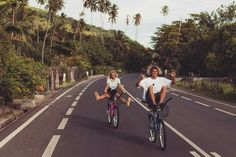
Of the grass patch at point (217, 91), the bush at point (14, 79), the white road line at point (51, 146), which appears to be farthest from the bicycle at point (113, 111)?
the grass patch at point (217, 91)

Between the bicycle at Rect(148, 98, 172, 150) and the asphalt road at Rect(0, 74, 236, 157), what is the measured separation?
0.70 ft

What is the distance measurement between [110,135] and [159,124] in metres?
1.96

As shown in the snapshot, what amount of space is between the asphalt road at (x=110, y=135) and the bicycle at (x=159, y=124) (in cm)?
21

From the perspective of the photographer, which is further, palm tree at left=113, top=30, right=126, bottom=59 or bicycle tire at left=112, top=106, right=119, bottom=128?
palm tree at left=113, top=30, right=126, bottom=59

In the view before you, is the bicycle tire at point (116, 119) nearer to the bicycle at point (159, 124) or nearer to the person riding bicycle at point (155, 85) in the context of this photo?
the bicycle at point (159, 124)

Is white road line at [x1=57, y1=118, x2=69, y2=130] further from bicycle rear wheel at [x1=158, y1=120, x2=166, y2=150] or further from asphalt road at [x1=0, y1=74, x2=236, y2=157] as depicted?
bicycle rear wheel at [x1=158, y1=120, x2=166, y2=150]

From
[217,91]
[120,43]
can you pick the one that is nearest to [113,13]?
[120,43]

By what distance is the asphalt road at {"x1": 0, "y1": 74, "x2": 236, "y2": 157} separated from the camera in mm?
8812

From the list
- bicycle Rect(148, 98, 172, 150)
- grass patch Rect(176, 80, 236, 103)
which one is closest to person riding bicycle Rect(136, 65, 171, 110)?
bicycle Rect(148, 98, 172, 150)

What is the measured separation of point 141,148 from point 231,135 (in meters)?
3.22

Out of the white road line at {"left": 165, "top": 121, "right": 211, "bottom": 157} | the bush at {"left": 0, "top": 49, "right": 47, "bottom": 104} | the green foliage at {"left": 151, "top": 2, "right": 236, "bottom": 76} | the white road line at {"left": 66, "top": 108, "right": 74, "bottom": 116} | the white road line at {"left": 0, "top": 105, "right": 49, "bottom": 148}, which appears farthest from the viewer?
the green foliage at {"left": 151, "top": 2, "right": 236, "bottom": 76}

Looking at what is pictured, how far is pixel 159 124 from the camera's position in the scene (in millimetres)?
9359

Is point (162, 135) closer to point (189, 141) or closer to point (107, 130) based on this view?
point (189, 141)

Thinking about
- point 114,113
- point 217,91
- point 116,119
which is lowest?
point 217,91
